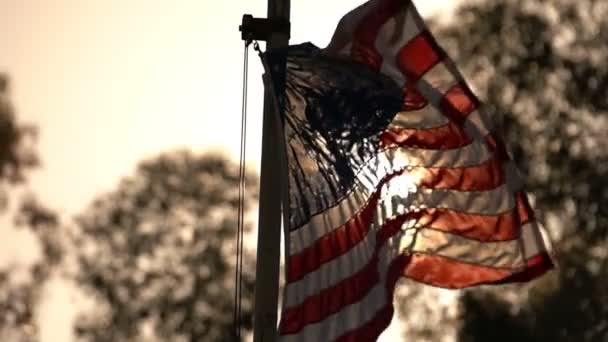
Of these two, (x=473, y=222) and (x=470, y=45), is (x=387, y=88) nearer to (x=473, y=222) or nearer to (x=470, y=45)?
(x=473, y=222)

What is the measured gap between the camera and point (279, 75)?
53.8 feet

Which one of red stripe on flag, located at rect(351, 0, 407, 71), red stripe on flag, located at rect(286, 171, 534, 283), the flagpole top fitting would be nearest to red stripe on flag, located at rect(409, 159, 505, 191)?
red stripe on flag, located at rect(286, 171, 534, 283)

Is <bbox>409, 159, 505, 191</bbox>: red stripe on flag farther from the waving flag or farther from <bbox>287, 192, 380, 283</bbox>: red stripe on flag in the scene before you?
<bbox>287, 192, 380, 283</bbox>: red stripe on flag

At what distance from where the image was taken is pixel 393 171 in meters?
17.0

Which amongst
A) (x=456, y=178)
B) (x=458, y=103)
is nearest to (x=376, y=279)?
(x=456, y=178)

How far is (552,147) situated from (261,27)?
59.8ft

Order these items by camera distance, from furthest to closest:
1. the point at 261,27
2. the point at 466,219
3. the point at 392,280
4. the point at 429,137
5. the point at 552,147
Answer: the point at 552,147, the point at 429,137, the point at 466,219, the point at 392,280, the point at 261,27

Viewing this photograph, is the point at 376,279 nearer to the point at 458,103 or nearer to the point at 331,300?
the point at 331,300

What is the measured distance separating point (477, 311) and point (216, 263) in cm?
383

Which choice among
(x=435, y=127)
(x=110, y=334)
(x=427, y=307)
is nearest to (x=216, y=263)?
(x=110, y=334)

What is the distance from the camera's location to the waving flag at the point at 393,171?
1641 cm

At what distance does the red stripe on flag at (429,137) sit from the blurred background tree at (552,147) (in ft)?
52.8

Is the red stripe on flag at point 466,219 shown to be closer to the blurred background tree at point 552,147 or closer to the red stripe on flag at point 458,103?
the red stripe on flag at point 458,103

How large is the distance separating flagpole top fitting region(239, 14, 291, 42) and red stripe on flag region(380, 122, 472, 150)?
106 centimetres
